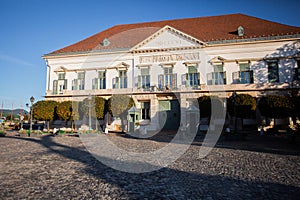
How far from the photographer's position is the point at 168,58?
24922 millimetres

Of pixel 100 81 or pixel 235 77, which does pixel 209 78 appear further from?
pixel 100 81

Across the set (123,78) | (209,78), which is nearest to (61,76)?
(123,78)

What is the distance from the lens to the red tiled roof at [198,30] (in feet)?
77.7

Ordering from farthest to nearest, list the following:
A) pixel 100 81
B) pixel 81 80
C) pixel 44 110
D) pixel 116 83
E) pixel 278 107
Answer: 1. pixel 81 80
2. pixel 100 81
3. pixel 116 83
4. pixel 44 110
5. pixel 278 107

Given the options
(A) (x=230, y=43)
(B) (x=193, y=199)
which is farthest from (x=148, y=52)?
(B) (x=193, y=199)

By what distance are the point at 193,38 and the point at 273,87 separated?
1009cm

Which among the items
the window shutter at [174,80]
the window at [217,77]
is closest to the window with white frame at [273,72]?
the window at [217,77]

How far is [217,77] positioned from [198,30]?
7358 mm

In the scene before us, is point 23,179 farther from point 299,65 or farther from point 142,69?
point 299,65

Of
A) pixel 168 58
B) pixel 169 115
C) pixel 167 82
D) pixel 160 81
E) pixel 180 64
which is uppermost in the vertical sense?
pixel 168 58

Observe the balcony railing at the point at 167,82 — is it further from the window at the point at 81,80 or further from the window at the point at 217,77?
the window at the point at 81,80

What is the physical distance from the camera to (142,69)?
1008 inches

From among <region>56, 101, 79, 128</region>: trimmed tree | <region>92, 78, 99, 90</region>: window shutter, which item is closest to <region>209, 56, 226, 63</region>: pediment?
<region>92, 78, 99, 90</region>: window shutter

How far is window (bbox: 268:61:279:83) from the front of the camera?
2222 cm
